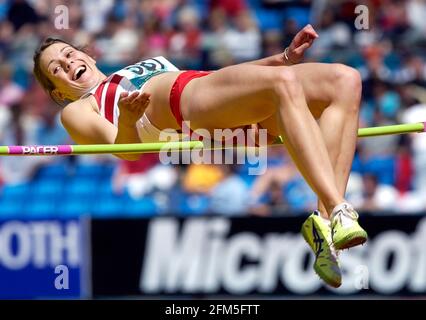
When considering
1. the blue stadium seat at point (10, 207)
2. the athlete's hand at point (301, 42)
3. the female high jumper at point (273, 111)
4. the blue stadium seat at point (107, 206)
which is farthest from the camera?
the blue stadium seat at point (10, 207)

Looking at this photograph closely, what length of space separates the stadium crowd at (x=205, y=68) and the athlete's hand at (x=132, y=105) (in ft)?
12.7

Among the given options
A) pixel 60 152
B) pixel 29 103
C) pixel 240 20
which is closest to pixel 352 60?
pixel 240 20

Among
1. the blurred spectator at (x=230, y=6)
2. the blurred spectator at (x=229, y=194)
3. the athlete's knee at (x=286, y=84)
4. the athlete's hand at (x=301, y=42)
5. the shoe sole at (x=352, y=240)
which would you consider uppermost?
the blurred spectator at (x=230, y=6)

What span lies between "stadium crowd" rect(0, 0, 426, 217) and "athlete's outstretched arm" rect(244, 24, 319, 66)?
11.4ft

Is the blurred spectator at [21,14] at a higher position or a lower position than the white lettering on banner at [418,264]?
higher

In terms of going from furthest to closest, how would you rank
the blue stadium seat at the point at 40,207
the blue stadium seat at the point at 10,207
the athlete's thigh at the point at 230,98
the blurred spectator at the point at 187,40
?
the blurred spectator at the point at 187,40 < the blue stadium seat at the point at 10,207 < the blue stadium seat at the point at 40,207 < the athlete's thigh at the point at 230,98

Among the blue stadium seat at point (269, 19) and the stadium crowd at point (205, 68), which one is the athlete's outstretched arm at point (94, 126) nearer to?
the stadium crowd at point (205, 68)

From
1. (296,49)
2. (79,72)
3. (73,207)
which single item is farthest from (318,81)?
(73,207)

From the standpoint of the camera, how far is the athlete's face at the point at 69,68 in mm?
5848

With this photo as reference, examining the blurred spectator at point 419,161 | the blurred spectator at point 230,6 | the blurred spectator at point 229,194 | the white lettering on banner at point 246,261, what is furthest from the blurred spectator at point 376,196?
the blurred spectator at point 230,6

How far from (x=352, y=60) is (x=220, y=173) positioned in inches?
69.6

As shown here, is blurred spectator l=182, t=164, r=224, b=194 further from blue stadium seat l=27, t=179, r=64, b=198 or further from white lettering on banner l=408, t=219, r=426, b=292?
white lettering on banner l=408, t=219, r=426, b=292
